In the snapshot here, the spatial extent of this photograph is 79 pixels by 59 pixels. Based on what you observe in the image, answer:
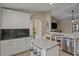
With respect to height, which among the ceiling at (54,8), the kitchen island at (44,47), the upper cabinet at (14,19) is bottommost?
the kitchen island at (44,47)

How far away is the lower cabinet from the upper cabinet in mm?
245

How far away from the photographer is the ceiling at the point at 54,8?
5.85 feet

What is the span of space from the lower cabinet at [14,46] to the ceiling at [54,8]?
0.56 m

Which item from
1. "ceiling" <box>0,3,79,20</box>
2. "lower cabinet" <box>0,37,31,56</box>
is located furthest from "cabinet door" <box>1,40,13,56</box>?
"ceiling" <box>0,3,79,20</box>

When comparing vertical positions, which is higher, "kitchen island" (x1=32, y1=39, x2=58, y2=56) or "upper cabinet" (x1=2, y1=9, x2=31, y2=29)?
"upper cabinet" (x1=2, y1=9, x2=31, y2=29)

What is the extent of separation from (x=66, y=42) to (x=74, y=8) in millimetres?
627

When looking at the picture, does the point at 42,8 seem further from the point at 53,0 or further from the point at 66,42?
the point at 66,42

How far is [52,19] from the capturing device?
6.21 ft

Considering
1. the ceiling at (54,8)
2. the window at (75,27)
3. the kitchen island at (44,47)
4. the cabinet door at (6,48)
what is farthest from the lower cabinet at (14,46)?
the window at (75,27)

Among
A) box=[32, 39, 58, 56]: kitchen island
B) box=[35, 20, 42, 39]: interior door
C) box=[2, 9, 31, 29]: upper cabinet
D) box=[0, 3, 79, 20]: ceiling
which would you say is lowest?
box=[32, 39, 58, 56]: kitchen island

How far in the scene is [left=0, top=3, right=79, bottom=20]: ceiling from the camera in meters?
1.78

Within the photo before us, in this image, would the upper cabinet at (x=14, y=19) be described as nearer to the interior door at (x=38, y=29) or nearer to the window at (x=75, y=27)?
the interior door at (x=38, y=29)

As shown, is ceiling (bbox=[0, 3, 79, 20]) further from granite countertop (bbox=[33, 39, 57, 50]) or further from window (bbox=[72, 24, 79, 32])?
granite countertop (bbox=[33, 39, 57, 50])

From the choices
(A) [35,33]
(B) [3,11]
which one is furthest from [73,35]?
(B) [3,11]
